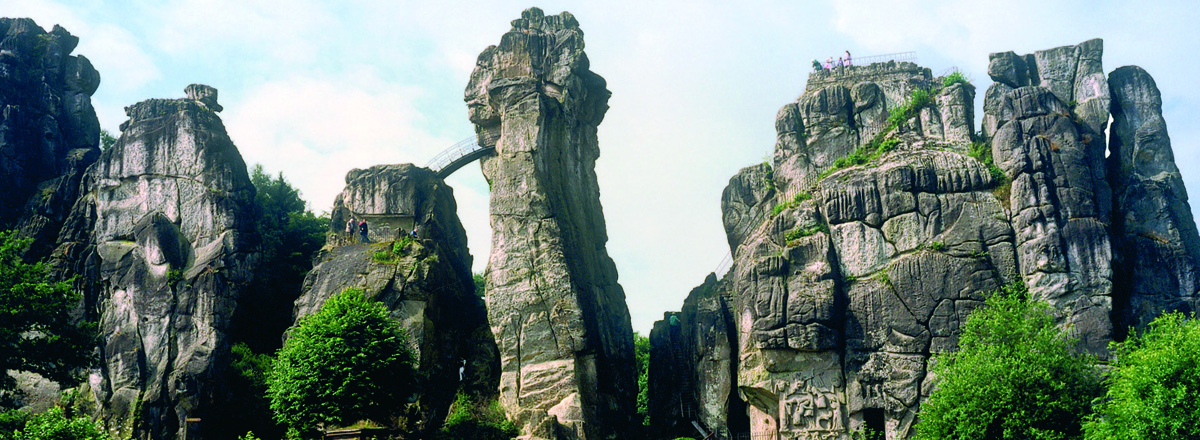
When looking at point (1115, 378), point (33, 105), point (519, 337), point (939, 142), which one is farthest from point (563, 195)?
point (33, 105)

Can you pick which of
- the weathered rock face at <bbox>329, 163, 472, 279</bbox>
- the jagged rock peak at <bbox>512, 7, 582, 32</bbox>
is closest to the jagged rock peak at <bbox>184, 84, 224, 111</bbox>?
the weathered rock face at <bbox>329, 163, 472, 279</bbox>

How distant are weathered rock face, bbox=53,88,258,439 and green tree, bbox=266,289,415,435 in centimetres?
667

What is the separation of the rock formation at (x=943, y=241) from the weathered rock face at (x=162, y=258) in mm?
20831

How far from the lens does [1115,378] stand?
3781 cm

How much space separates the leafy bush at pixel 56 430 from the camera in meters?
34.5

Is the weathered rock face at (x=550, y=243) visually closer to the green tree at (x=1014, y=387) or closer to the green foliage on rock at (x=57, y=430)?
the green tree at (x=1014, y=387)

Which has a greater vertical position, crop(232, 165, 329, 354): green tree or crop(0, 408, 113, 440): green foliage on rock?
crop(232, 165, 329, 354): green tree

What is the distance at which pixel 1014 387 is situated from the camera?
3862cm

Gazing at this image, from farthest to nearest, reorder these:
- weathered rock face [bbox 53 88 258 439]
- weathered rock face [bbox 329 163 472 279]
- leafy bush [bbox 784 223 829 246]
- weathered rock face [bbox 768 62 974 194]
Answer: weathered rock face [bbox 329 163 472 279] → weathered rock face [bbox 768 62 974 194] → weathered rock face [bbox 53 88 258 439] → leafy bush [bbox 784 223 829 246]

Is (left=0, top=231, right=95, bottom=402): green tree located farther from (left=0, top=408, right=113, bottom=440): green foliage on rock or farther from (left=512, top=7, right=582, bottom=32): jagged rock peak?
(left=512, top=7, right=582, bottom=32): jagged rock peak

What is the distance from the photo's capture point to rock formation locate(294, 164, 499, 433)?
156ft

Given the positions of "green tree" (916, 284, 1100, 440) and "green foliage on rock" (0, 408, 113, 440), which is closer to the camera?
"green foliage on rock" (0, 408, 113, 440)

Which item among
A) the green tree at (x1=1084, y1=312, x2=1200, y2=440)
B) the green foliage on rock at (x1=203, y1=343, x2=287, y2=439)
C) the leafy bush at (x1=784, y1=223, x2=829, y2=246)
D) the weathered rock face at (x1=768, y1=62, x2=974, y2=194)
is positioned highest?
the weathered rock face at (x1=768, y1=62, x2=974, y2=194)

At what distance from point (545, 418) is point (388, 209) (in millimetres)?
12324
